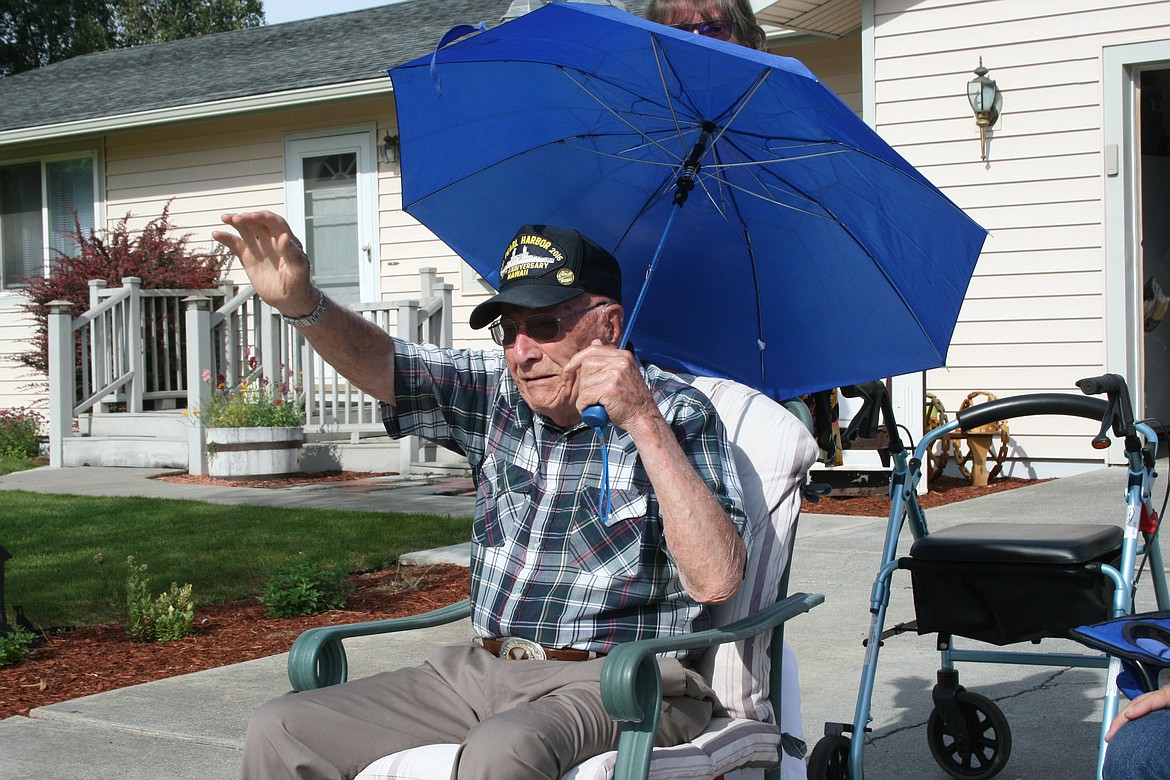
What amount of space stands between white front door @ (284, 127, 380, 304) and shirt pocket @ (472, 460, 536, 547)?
1025cm

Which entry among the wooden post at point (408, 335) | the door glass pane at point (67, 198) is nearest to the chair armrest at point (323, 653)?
the wooden post at point (408, 335)

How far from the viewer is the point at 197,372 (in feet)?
37.0

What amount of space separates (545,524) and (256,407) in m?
8.32

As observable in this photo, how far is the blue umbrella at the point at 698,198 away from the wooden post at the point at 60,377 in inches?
378

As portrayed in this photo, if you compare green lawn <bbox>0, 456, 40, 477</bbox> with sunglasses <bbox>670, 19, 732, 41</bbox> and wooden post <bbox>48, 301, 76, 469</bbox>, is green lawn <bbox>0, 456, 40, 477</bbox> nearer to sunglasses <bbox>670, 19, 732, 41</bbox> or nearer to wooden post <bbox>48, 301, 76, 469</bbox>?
wooden post <bbox>48, 301, 76, 469</bbox>

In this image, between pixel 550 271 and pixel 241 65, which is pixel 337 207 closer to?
pixel 241 65

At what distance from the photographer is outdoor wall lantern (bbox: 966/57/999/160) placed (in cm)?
919

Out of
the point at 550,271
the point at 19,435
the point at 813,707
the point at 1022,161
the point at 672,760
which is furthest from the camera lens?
the point at 19,435

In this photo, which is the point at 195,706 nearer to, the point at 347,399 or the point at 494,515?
the point at 494,515

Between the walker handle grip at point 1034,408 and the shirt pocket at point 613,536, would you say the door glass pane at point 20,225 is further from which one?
the walker handle grip at point 1034,408

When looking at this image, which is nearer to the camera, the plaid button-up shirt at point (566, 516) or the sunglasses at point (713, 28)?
the plaid button-up shirt at point (566, 516)

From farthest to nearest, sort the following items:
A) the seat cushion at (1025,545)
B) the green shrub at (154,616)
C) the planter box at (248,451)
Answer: the planter box at (248,451) < the green shrub at (154,616) < the seat cushion at (1025,545)

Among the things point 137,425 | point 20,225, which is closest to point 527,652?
point 137,425

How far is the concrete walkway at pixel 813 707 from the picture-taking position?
3723 mm
